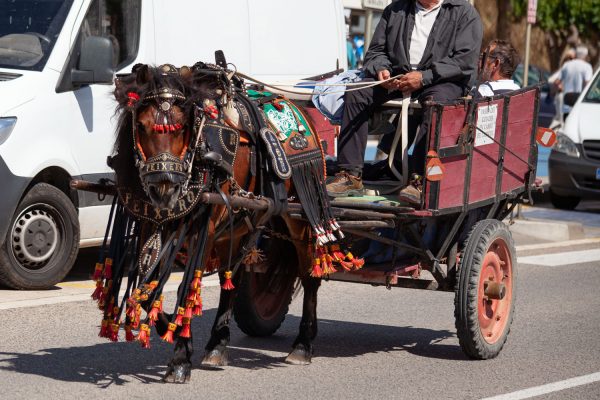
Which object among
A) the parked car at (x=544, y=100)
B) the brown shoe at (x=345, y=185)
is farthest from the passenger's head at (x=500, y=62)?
the parked car at (x=544, y=100)

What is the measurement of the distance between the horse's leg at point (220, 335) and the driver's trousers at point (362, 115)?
4.07 feet

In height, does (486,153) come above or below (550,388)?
above

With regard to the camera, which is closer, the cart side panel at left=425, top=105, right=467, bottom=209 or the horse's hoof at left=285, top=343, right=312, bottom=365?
the cart side panel at left=425, top=105, right=467, bottom=209

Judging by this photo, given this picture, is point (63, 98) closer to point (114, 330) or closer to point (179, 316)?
point (114, 330)

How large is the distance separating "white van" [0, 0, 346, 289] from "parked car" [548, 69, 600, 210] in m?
6.99

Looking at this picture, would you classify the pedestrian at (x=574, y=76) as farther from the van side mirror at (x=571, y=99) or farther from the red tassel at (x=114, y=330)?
the red tassel at (x=114, y=330)

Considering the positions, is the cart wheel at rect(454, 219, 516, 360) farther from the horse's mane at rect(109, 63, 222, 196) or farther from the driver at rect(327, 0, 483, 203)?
the horse's mane at rect(109, 63, 222, 196)

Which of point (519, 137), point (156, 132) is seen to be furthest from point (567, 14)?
point (156, 132)

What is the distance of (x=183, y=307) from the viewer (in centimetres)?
604

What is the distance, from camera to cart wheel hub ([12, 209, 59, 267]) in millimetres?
8945

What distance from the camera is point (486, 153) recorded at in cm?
755

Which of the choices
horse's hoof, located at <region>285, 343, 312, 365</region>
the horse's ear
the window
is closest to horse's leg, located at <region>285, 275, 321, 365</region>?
horse's hoof, located at <region>285, 343, 312, 365</region>

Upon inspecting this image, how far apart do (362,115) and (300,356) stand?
1.63 m

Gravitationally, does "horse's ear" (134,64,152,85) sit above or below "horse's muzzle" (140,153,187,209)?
above
